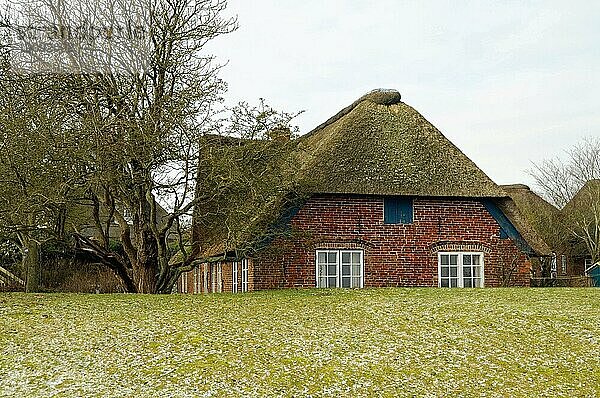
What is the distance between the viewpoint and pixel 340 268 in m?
21.2

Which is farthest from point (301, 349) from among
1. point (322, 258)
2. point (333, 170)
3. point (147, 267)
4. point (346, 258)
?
point (333, 170)

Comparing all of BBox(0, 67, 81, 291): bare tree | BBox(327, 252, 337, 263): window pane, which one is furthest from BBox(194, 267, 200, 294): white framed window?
BBox(0, 67, 81, 291): bare tree

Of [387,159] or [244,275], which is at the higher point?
[387,159]

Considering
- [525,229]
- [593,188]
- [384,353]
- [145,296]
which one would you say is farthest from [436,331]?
[593,188]

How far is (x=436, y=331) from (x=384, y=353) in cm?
161

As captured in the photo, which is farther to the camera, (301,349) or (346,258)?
(346,258)

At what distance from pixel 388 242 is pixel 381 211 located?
823 millimetres

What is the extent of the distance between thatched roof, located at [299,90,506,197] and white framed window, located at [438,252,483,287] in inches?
65.5

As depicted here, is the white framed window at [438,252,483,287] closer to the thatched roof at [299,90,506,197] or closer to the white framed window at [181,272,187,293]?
the thatched roof at [299,90,506,197]

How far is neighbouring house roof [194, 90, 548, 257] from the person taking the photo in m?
17.5

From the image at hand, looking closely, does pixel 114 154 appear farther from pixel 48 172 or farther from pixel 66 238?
pixel 66 238

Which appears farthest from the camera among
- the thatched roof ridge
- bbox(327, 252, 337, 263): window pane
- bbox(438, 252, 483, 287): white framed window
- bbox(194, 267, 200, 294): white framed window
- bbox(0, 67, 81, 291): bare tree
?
bbox(194, 267, 200, 294): white framed window

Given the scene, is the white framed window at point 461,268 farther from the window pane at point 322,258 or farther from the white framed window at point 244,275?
the white framed window at point 244,275

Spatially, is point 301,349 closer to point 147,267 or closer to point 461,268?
point 147,267
